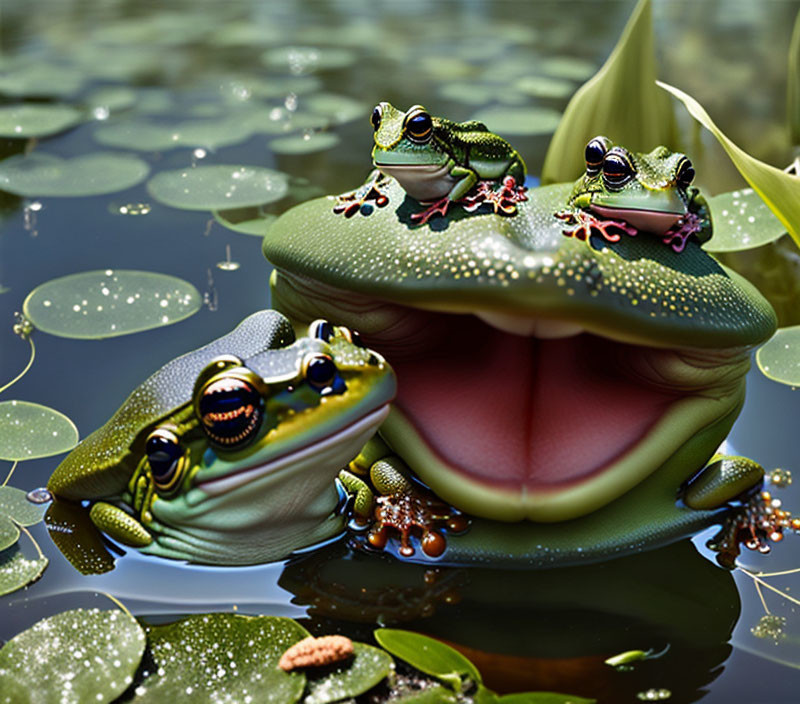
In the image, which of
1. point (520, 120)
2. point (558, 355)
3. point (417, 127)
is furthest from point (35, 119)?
point (558, 355)

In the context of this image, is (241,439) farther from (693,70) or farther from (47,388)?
(693,70)

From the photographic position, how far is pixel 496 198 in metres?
1.28

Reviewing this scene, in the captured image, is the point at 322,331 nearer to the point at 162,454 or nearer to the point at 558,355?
the point at 162,454

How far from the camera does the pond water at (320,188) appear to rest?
118cm

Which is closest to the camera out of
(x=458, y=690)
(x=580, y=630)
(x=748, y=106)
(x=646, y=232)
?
(x=458, y=690)

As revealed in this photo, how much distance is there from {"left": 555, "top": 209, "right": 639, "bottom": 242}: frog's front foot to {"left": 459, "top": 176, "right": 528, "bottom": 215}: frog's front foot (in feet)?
0.20

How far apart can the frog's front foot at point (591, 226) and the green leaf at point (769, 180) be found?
27 centimetres

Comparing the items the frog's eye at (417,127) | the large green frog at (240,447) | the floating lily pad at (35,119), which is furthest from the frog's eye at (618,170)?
the floating lily pad at (35,119)

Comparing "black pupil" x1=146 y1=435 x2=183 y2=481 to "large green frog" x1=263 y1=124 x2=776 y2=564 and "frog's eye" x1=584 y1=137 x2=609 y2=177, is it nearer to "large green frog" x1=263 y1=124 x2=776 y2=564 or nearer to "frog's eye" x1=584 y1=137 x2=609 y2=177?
"large green frog" x1=263 y1=124 x2=776 y2=564

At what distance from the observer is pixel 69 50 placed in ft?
11.2

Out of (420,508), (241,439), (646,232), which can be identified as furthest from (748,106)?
(241,439)

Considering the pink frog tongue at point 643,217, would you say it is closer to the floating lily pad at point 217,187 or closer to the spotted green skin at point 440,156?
the spotted green skin at point 440,156

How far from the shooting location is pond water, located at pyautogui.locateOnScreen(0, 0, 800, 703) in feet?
3.86

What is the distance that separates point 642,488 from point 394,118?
0.58 m
